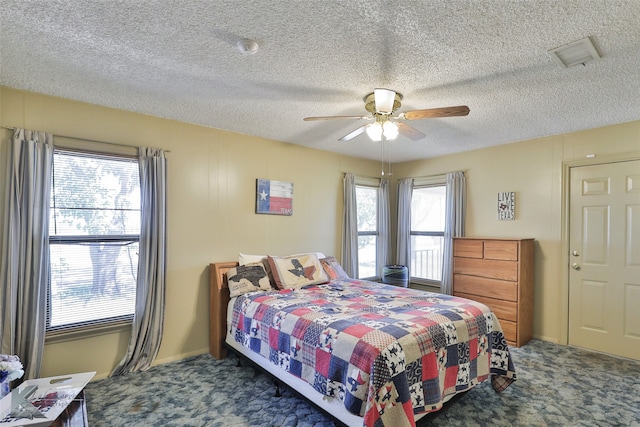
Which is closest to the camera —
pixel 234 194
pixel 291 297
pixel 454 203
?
pixel 291 297

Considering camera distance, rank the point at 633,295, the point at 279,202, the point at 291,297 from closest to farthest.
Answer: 1. the point at 291,297
2. the point at 633,295
3. the point at 279,202

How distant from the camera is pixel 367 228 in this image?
5062 mm

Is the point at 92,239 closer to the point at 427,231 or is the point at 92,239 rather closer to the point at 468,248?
the point at 468,248

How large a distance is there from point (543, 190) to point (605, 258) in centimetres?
93

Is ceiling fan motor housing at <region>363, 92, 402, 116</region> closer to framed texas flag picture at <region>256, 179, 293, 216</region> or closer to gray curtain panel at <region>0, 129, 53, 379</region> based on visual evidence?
framed texas flag picture at <region>256, 179, 293, 216</region>

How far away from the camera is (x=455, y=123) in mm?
3287

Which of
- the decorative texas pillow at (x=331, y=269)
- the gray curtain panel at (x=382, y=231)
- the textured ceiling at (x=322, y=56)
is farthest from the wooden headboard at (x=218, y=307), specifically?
the gray curtain panel at (x=382, y=231)

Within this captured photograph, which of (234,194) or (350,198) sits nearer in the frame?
(234,194)

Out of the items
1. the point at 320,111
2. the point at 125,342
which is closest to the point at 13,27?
the point at 320,111

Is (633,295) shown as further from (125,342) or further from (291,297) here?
(125,342)

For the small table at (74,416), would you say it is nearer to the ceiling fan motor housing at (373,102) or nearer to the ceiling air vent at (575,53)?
the ceiling fan motor housing at (373,102)

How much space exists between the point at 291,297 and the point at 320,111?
174 centimetres

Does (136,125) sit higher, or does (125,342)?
(136,125)

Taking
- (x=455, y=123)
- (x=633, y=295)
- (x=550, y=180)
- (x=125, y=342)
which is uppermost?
(x=455, y=123)
